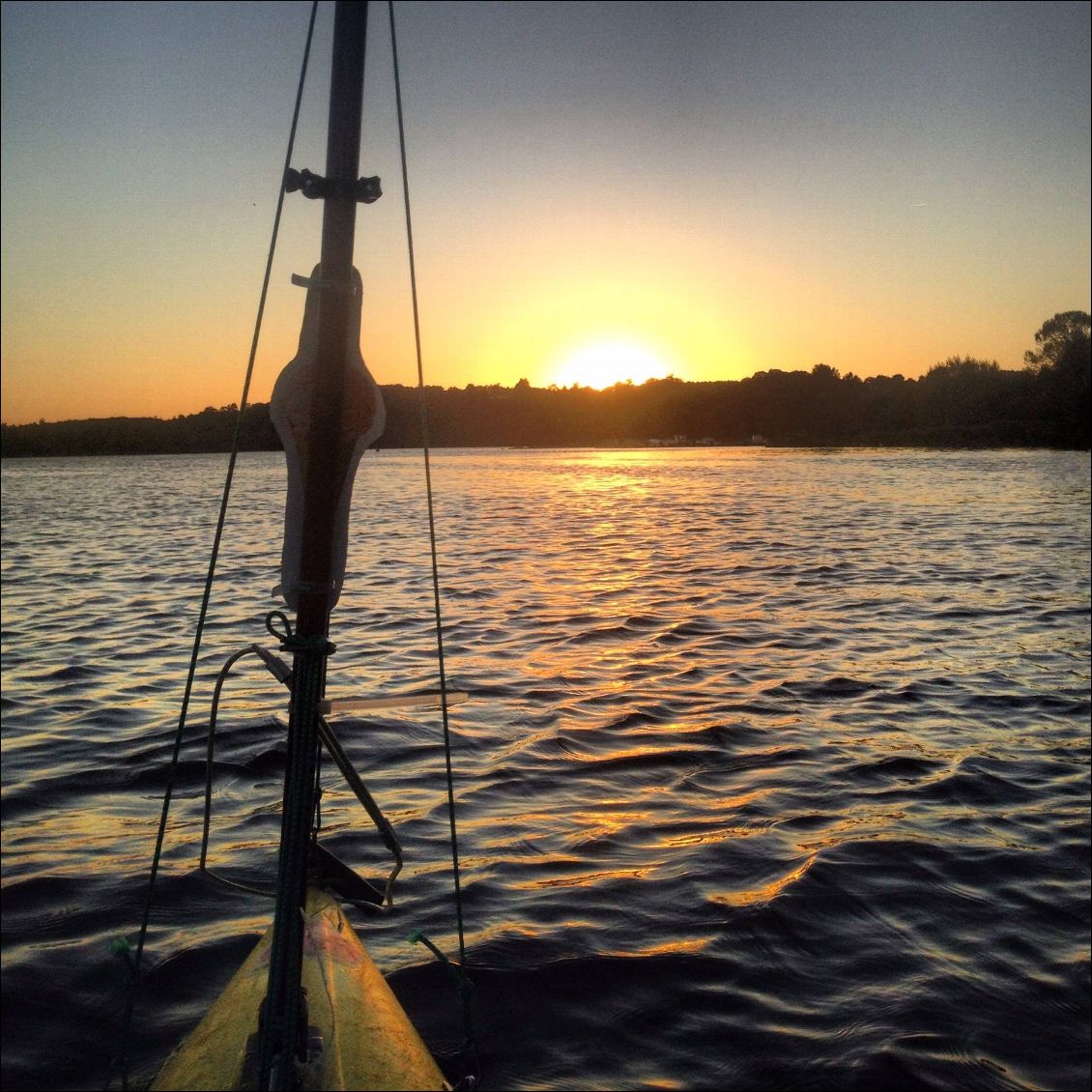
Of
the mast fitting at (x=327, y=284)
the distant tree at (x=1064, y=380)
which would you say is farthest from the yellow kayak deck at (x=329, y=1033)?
the distant tree at (x=1064, y=380)

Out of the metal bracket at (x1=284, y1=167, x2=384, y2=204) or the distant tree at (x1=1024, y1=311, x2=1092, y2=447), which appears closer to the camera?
the metal bracket at (x1=284, y1=167, x2=384, y2=204)

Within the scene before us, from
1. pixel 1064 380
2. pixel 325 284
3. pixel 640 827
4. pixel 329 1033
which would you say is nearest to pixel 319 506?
pixel 325 284

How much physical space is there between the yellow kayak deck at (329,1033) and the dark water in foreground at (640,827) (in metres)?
0.89

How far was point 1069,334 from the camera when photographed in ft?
458

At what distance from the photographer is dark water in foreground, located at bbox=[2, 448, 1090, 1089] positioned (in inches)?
205

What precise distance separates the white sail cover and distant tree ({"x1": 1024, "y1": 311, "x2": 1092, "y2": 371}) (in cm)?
14955

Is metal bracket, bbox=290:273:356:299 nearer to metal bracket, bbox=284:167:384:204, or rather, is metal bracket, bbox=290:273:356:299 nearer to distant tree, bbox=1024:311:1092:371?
metal bracket, bbox=284:167:384:204

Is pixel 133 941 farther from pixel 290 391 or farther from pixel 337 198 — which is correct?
pixel 337 198

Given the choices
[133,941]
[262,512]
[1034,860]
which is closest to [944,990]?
[1034,860]

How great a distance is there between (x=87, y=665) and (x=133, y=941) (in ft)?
27.5

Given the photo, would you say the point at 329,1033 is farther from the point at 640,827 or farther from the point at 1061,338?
the point at 1061,338

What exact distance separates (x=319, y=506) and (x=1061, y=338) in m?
158

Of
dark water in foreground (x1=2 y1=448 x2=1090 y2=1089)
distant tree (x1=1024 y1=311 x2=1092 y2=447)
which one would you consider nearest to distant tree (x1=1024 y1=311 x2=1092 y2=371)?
distant tree (x1=1024 y1=311 x2=1092 y2=447)

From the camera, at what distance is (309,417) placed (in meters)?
3.37
